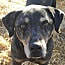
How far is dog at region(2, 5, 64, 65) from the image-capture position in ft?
9.95

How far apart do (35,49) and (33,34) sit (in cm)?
19

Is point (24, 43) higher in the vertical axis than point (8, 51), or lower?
higher

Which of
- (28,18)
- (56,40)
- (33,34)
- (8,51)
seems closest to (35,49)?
(33,34)

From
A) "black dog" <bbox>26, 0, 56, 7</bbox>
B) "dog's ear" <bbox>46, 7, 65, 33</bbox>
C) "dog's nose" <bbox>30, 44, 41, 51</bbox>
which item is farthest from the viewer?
"black dog" <bbox>26, 0, 56, 7</bbox>

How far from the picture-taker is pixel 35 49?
9.73 ft

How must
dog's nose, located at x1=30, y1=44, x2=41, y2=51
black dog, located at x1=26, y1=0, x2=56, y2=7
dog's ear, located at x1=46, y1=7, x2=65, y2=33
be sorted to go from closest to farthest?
dog's nose, located at x1=30, y1=44, x2=41, y2=51
dog's ear, located at x1=46, y1=7, x2=65, y2=33
black dog, located at x1=26, y1=0, x2=56, y2=7

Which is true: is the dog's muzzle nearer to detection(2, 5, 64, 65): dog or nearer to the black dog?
detection(2, 5, 64, 65): dog

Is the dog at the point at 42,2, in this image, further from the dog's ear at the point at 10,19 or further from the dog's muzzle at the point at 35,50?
the dog's muzzle at the point at 35,50

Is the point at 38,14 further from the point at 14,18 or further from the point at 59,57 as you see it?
the point at 59,57

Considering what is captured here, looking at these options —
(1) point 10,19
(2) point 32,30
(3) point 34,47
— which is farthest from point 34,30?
(1) point 10,19

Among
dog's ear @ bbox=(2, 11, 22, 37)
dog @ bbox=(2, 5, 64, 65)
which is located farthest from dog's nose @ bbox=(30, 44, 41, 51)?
dog's ear @ bbox=(2, 11, 22, 37)

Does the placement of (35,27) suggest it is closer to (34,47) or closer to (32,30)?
(32,30)

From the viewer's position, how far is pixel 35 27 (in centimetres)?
311

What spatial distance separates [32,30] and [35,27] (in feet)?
0.18
